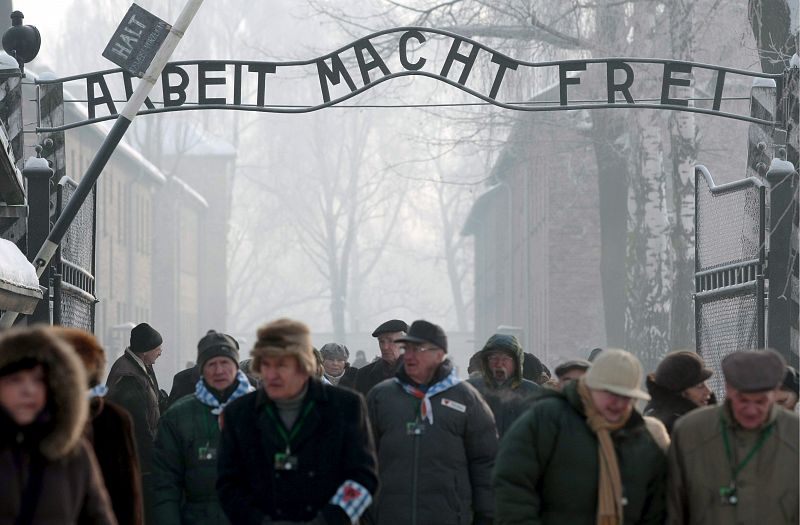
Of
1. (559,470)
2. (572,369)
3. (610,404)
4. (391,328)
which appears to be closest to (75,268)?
(391,328)

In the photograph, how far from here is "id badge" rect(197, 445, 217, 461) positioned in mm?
8734

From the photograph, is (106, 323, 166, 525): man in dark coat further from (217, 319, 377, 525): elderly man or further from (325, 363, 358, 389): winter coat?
(217, 319, 377, 525): elderly man

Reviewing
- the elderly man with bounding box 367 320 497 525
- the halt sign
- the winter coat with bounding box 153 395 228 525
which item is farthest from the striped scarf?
the halt sign

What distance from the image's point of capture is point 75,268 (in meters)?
14.3

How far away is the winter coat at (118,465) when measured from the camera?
7277 mm

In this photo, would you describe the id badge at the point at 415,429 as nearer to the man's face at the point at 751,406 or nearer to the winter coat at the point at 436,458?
the winter coat at the point at 436,458

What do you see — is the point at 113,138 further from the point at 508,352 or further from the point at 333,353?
the point at 333,353

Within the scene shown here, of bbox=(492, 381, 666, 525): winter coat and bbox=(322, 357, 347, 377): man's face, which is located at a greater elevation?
bbox=(322, 357, 347, 377): man's face

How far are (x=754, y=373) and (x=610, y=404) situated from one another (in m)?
0.59

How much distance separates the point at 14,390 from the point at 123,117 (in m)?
6.53

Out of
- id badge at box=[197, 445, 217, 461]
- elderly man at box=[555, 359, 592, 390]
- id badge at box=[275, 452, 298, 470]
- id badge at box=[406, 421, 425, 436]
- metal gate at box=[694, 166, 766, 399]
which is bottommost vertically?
id badge at box=[197, 445, 217, 461]

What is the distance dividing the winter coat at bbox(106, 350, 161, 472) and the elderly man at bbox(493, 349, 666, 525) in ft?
15.6

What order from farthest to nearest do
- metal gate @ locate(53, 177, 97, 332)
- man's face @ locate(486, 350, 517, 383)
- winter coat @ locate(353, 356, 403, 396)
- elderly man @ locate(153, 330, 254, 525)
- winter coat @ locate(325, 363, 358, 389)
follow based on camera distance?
winter coat @ locate(325, 363, 358, 389) → metal gate @ locate(53, 177, 97, 332) → winter coat @ locate(353, 356, 403, 396) → man's face @ locate(486, 350, 517, 383) → elderly man @ locate(153, 330, 254, 525)

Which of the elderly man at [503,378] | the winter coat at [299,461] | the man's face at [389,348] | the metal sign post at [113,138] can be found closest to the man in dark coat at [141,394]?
the metal sign post at [113,138]
